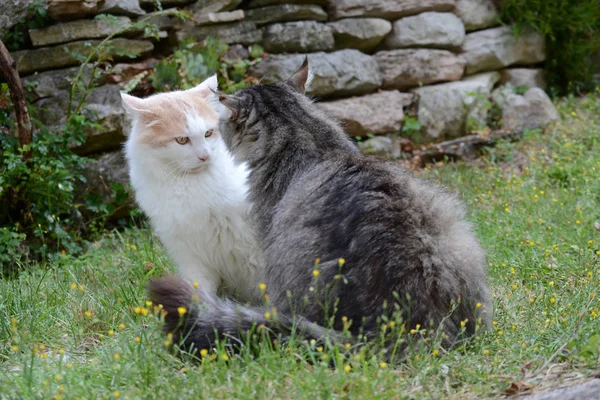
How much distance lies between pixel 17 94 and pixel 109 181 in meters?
1.15

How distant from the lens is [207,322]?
8.79 ft

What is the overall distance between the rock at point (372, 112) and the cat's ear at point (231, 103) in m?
3.54

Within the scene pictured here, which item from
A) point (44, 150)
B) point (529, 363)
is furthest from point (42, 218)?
point (529, 363)

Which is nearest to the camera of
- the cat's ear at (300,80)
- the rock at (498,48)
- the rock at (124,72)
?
the cat's ear at (300,80)

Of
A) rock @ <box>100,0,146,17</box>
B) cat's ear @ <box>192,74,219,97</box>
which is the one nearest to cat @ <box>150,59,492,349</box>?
cat's ear @ <box>192,74,219,97</box>

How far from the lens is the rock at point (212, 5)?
6.30m

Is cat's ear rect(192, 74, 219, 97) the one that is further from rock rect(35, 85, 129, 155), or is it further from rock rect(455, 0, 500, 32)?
rock rect(455, 0, 500, 32)

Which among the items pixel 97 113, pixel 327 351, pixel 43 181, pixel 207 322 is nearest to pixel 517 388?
pixel 327 351

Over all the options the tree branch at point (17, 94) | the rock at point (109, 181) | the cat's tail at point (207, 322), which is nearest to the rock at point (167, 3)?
the rock at point (109, 181)

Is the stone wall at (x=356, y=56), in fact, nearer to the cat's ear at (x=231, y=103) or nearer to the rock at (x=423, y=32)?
the rock at (x=423, y=32)

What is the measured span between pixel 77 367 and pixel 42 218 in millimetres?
2740

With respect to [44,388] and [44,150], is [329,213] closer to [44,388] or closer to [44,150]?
[44,388]

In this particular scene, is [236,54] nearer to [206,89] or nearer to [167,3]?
[167,3]

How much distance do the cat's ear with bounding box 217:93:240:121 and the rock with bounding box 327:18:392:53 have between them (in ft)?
13.1
